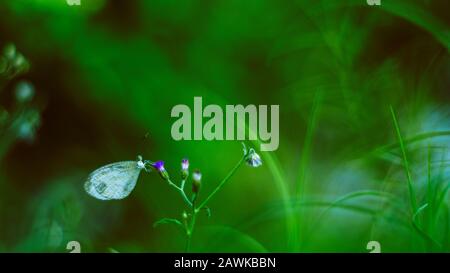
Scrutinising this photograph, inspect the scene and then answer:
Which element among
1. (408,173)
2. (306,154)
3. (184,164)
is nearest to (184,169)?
(184,164)

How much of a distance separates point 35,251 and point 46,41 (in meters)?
0.46

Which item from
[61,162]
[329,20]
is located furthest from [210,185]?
[329,20]

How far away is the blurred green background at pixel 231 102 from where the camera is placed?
96cm

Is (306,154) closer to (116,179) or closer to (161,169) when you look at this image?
(161,169)

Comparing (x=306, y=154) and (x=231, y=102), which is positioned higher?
(x=231, y=102)

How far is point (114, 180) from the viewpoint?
0.96m

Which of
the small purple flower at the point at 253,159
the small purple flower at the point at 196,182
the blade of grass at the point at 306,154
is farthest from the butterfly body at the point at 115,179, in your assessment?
the blade of grass at the point at 306,154

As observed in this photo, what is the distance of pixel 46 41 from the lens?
98cm

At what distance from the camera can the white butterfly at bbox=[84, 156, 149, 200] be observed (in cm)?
96

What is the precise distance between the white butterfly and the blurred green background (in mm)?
17

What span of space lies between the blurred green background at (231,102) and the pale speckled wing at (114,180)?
2 centimetres

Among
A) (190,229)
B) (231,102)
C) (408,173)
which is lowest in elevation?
(190,229)

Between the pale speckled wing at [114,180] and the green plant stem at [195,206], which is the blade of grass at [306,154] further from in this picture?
the pale speckled wing at [114,180]
